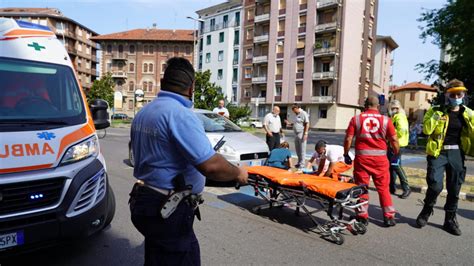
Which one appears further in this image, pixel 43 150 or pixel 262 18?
pixel 262 18

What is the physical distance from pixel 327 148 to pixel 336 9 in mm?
44407

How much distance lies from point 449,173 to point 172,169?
4.46 meters

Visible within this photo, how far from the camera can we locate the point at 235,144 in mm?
7949

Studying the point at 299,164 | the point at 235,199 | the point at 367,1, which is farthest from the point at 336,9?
the point at 235,199

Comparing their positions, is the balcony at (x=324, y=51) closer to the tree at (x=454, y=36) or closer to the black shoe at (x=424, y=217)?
the tree at (x=454, y=36)

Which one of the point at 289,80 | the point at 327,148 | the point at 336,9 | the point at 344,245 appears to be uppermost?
the point at 336,9

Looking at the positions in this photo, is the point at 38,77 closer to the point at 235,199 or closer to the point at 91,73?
the point at 235,199

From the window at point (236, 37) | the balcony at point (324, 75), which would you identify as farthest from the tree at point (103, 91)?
the balcony at point (324, 75)

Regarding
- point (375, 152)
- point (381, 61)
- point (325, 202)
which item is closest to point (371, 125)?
point (375, 152)

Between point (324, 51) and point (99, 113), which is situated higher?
point (324, 51)

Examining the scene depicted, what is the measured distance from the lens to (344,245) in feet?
14.6

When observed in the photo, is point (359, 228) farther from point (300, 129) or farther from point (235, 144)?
point (300, 129)

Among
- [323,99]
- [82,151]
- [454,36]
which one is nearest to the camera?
[82,151]

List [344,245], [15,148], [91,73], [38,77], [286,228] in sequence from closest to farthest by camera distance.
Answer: [15,148] < [38,77] < [344,245] < [286,228] < [91,73]
